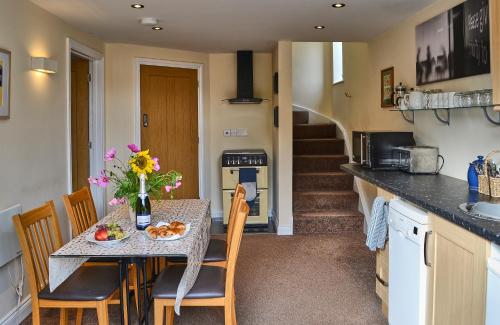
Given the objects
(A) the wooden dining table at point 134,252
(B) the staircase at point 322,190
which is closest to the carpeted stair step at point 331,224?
(B) the staircase at point 322,190

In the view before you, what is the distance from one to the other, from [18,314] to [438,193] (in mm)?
2805

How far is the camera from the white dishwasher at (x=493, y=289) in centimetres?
157

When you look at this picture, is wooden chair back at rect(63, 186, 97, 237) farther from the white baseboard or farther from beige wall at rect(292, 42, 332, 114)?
beige wall at rect(292, 42, 332, 114)

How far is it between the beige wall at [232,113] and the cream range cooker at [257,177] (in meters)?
0.57

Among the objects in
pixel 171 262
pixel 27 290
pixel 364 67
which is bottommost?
pixel 27 290

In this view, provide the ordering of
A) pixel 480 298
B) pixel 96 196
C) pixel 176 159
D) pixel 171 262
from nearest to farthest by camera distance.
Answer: pixel 480 298
pixel 171 262
pixel 96 196
pixel 176 159

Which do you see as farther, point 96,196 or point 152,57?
point 152,57

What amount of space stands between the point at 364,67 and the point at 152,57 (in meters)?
2.59

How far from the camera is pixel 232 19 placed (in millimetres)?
3871

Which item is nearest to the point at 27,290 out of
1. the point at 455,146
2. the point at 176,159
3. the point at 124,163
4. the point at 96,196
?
the point at 96,196

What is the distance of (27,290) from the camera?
3043mm

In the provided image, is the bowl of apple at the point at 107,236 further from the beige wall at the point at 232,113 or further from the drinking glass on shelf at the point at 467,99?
the beige wall at the point at 232,113

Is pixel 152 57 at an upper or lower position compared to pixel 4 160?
upper

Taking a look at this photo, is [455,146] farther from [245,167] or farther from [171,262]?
[245,167]
